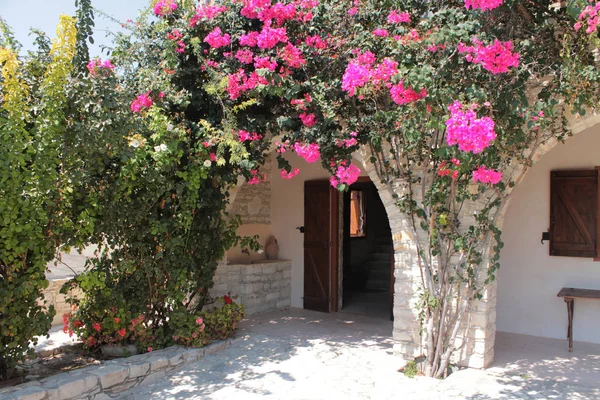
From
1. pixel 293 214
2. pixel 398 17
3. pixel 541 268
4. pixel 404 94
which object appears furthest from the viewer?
pixel 293 214

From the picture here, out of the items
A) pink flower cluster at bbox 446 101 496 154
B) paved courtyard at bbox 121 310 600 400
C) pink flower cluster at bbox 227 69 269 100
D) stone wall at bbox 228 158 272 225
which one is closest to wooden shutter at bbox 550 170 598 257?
paved courtyard at bbox 121 310 600 400

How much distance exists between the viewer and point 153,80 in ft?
16.7

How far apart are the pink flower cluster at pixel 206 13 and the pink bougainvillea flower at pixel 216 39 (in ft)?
0.75

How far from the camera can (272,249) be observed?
7.86m

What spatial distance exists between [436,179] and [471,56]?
1188mm

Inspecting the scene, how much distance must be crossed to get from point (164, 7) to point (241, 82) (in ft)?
4.46

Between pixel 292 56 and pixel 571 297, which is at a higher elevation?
pixel 292 56

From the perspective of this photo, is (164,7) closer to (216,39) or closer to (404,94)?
(216,39)

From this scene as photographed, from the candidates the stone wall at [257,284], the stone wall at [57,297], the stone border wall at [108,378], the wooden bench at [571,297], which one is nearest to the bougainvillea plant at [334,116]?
the stone border wall at [108,378]

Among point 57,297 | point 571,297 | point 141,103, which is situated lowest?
point 57,297

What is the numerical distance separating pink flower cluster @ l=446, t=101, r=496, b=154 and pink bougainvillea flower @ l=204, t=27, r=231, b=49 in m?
2.73

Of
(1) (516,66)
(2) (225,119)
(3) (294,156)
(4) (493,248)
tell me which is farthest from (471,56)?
(3) (294,156)

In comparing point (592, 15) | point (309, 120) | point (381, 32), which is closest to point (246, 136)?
point (309, 120)

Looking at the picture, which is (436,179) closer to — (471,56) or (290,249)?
(471,56)
